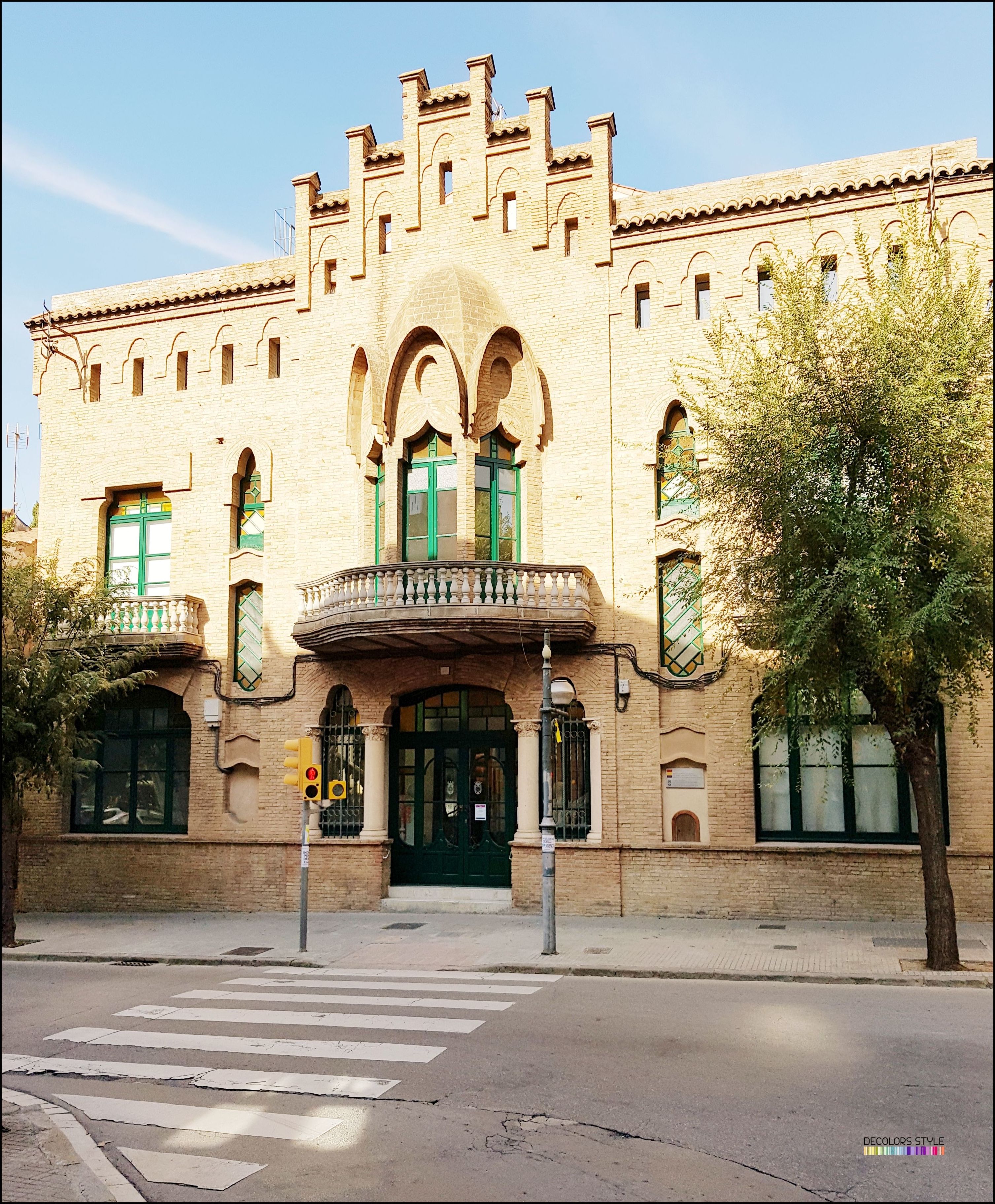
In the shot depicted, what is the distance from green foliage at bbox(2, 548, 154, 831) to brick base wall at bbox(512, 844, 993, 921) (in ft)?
26.2

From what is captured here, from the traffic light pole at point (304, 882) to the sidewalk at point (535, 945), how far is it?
0.76ft

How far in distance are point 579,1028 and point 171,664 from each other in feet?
46.4

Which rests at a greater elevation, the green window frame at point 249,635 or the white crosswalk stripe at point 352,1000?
the green window frame at point 249,635

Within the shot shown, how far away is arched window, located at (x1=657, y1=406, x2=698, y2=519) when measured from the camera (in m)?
20.0

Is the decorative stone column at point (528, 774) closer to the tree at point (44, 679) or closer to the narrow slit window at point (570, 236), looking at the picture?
the tree at point (44, 679)

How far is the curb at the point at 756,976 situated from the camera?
13.4 m

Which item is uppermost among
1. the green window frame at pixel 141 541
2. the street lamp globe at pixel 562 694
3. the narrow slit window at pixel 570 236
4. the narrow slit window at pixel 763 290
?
the narrow slit window at pixel 570 236

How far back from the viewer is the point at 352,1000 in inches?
506

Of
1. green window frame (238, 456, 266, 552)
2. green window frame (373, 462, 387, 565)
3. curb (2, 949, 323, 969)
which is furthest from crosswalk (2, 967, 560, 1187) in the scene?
green window frame (238, 456, 266, 552)

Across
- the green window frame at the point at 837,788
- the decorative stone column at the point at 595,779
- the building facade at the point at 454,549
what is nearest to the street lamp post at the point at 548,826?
the building facade at the point at 454,549

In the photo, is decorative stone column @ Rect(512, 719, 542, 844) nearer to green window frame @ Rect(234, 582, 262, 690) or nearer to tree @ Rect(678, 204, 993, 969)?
tree @ Rect(678, 204, 993, 969)

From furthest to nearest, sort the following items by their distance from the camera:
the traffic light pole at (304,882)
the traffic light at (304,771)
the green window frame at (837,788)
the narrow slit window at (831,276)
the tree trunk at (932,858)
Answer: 1. the narrow slit window at (831,276)
2. the green window frame at (837,788)
3. the traffic light at (304,771)
4. the traffic light pole at (304,882)
5. the tree trunk at (932,858)

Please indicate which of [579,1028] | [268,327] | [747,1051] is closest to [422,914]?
[579,1028]

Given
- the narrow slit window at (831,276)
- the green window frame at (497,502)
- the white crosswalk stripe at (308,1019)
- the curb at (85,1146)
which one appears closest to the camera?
the curb at (85,1146)
